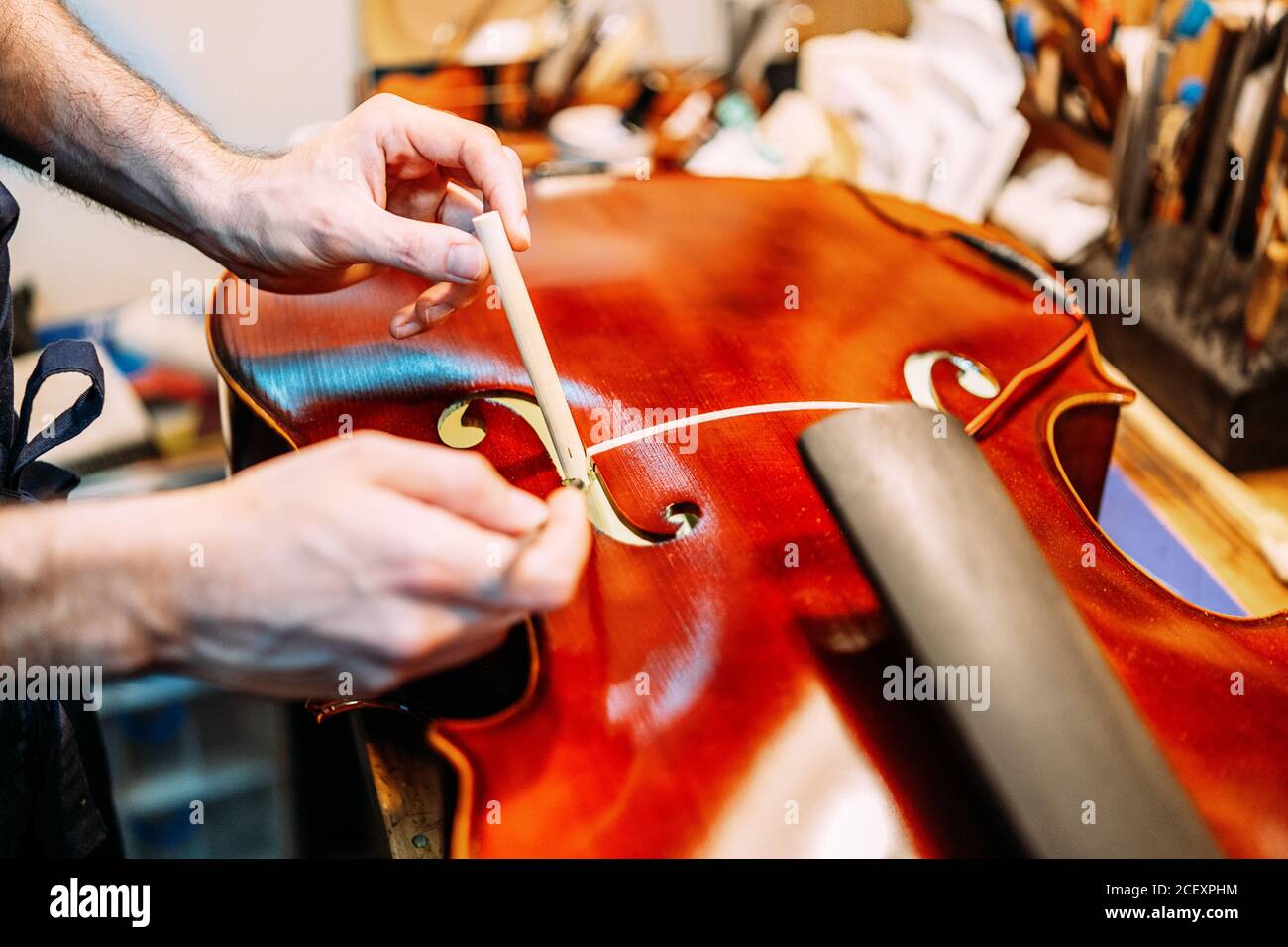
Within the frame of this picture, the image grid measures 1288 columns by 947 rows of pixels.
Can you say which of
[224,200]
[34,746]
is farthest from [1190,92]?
[34,746]

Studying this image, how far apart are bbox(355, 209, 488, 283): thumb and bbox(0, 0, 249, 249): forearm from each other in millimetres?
195

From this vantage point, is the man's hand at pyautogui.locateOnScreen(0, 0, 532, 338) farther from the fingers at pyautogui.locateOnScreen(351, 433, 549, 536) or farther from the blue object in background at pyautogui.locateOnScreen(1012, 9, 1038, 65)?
the blue object in background at pyautogui.locateOnScreen(1012, 9, 1038, 65)

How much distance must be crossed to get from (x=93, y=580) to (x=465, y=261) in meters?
0.40

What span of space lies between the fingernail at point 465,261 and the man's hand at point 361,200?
21 millimetres

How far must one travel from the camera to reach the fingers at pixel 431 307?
91cm

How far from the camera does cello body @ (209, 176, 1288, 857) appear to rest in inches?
23.8

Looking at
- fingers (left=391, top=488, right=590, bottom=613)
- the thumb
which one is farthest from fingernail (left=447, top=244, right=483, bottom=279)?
fingers (left=391, top=488, right=590, bottom=613)

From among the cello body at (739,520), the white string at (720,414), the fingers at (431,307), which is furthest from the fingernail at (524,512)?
the fingers at (431,307)

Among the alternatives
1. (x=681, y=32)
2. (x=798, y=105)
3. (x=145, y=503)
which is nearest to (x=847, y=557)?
(x=145, y=503)

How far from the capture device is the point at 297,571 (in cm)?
52

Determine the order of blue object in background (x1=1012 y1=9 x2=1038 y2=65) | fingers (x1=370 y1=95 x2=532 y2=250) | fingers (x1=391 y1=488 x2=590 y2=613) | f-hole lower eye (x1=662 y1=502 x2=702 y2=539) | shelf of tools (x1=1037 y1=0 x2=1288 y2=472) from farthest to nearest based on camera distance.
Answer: blue object in background (x1=1012 y1=9 x2=1038 y2=65), shelf of tools (x1=1037 y1=0 x2=1288 y2=472), fingers (x1=370 y1=95 x2=532 y2=250), f-hole lower eye (x1=662 y1=502 x2=702 y2=539), fingers (x1=391 y1=488 x2=590 y2=613)

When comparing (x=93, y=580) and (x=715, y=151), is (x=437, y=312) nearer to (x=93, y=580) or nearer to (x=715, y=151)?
(x=93, y=580)

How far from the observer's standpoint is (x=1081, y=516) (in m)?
0.82
